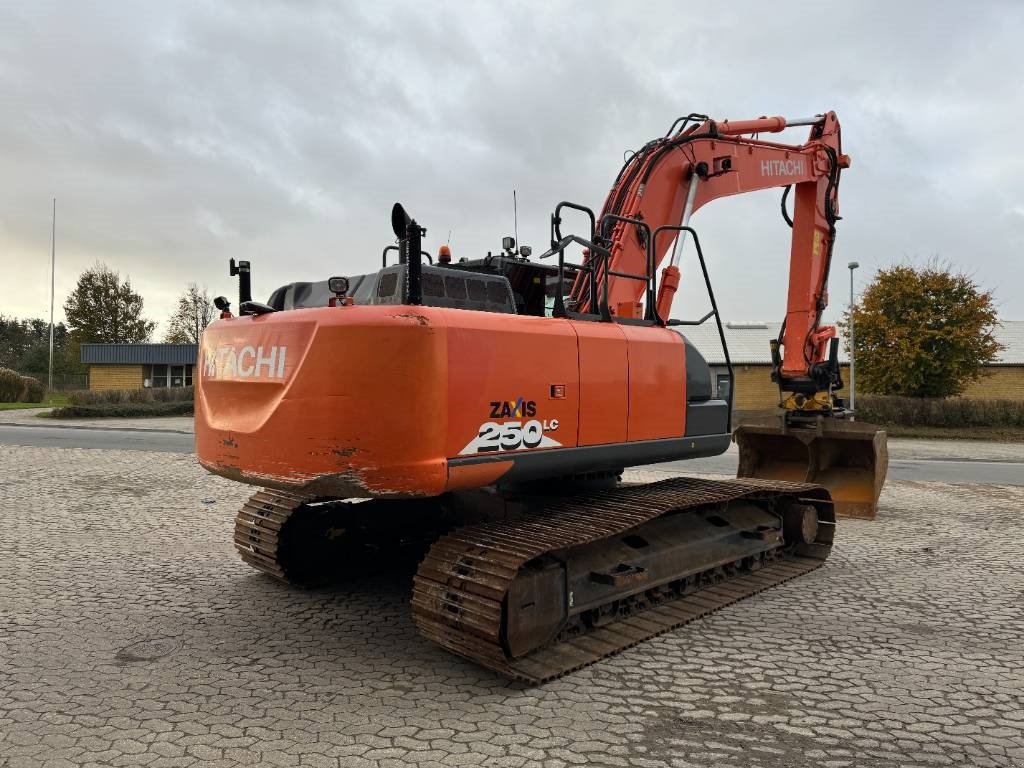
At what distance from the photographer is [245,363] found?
452 centimetres

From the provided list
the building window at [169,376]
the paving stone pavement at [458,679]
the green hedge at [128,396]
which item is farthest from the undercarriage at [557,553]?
the building window at [169,376]

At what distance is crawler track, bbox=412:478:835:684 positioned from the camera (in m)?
4.05

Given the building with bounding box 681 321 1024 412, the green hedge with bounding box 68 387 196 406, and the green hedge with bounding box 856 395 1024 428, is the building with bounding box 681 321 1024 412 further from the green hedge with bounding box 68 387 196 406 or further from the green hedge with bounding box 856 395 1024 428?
the green hedge with bounding box 68 387 196 406

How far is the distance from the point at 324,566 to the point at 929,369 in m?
24.4

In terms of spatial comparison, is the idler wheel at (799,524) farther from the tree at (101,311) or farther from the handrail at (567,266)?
the tree at (101,311)

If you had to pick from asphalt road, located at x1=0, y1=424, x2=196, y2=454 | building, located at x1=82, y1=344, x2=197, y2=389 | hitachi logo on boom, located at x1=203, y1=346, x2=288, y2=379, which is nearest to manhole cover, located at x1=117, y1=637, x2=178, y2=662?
hitachi logo on boom, located at x1=203, y1=346, x2=288, y2=379

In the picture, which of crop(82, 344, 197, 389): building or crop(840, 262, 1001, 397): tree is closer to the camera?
crop(840, 262, 1001, 397): tree

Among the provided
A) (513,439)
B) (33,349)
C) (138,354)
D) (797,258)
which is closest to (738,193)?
(797,258)

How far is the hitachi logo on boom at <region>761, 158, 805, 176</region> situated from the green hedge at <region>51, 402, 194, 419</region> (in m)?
27.5

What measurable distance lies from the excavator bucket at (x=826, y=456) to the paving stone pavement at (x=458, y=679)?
2.02 metres

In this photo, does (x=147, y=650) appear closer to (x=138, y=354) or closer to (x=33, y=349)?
(x=138, y=354)

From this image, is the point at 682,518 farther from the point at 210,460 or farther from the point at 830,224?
the point at 830,224

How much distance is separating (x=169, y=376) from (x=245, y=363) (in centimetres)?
3896

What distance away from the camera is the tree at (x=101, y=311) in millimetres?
47562
